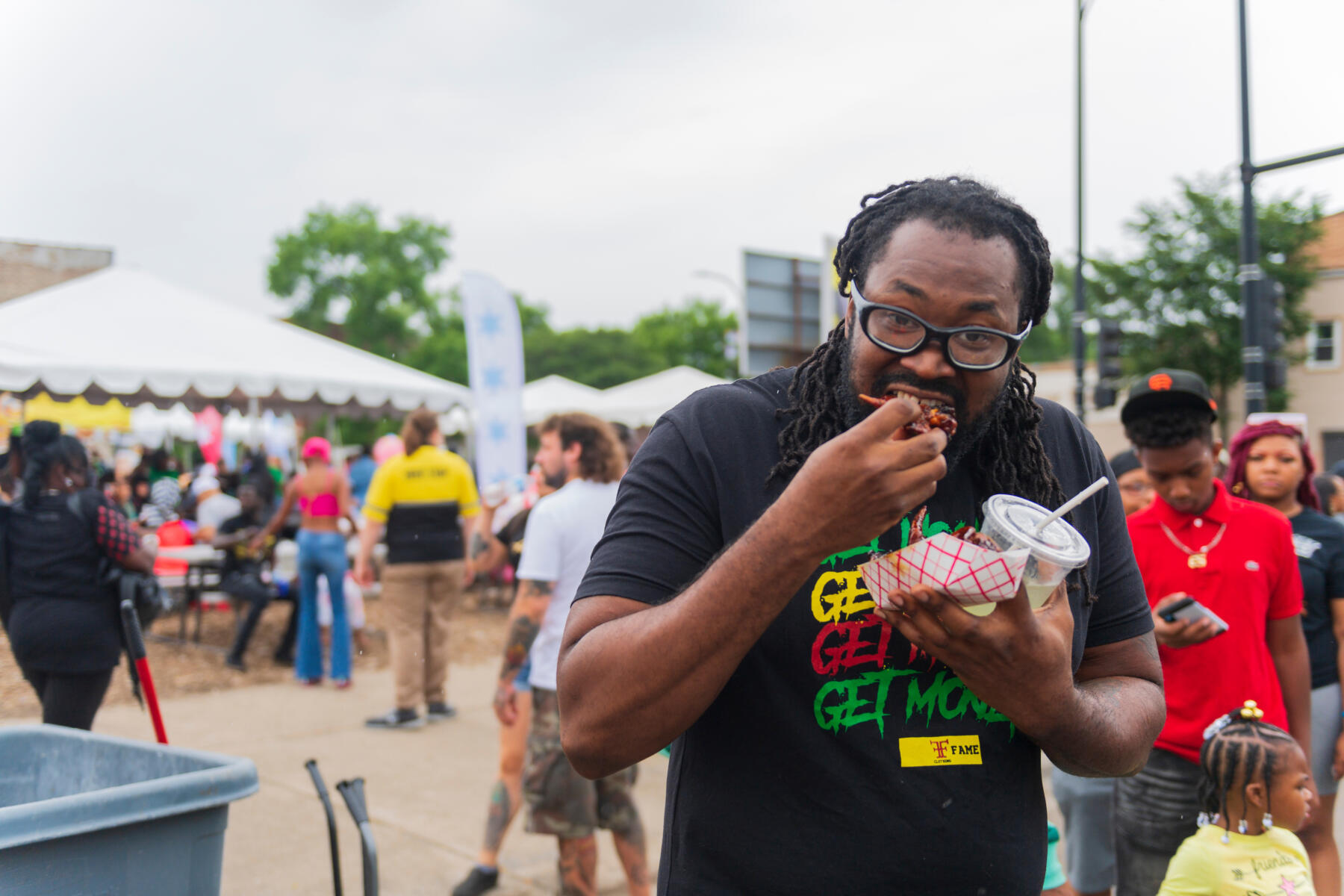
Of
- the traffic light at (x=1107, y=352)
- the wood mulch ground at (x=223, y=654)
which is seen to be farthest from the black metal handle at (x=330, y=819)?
the traffic light at (x=1107, y=352)

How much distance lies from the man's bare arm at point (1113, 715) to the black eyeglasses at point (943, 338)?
460mm

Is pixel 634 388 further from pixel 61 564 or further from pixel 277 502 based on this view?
pixel 61 564

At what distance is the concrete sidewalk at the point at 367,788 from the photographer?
461 centimetres

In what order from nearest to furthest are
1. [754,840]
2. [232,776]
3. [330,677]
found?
[754,840] → [232,776] → [330,677]

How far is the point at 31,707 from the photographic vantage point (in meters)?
7.55

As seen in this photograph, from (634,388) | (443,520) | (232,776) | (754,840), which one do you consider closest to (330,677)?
(443,520)

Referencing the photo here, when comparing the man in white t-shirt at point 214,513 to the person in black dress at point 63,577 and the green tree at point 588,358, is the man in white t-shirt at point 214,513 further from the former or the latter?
the green tree at point 588,358

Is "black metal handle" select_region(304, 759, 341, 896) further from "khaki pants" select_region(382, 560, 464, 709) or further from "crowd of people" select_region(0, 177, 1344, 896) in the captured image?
"khaki pants" select_region(382, 560, 464, 709)

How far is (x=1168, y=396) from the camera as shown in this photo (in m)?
3.16

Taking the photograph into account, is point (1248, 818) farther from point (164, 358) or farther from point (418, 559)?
point (164, 358)

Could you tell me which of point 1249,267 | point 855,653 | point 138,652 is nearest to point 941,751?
point 855,653

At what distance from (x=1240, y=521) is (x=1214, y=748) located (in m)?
0.74

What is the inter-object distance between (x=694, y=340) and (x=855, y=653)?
65636 millimetres

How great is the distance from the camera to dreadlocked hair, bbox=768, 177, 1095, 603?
4.62 ft
